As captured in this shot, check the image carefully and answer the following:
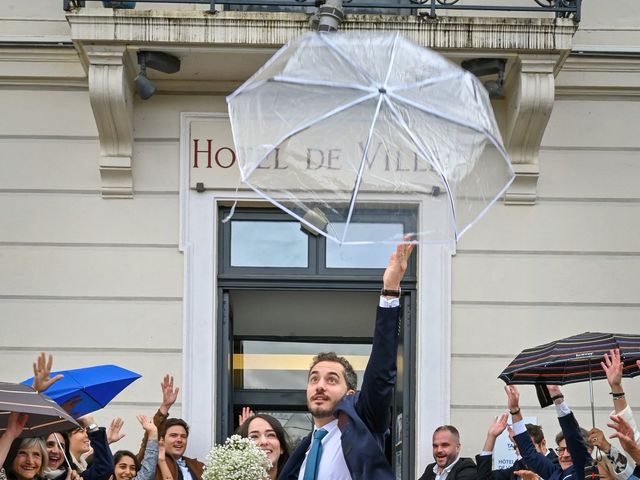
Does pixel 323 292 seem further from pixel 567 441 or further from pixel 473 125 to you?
pixel 473 125

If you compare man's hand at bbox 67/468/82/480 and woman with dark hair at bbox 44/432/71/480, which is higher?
woman with dark hair at bbox 44/432/71/480

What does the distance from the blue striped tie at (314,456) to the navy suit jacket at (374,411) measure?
0.17 meters

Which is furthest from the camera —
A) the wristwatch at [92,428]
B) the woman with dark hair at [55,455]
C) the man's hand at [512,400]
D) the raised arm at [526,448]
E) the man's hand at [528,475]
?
the man's hand at [512,400]

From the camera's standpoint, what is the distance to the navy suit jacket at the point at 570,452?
9688 mm

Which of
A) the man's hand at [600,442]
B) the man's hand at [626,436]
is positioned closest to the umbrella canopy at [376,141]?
the man's hand at [626,436]

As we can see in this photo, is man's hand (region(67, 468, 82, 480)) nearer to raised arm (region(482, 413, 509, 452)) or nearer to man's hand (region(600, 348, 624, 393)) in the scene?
man's hand (region(600, 348, 624, 393))

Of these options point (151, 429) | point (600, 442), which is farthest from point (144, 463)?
point (600, 442)

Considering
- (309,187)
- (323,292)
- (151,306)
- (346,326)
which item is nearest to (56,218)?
(151,306)

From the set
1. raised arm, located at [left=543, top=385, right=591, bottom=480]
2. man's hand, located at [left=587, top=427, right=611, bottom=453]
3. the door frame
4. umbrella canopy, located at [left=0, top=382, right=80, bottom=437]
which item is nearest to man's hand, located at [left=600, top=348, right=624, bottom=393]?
man's hand, located at [left=587, top=427, right=611, bottom=453]

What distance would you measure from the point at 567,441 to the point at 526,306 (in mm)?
3380

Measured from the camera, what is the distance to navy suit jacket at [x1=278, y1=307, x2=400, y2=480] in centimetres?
664

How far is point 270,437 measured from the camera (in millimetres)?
8352

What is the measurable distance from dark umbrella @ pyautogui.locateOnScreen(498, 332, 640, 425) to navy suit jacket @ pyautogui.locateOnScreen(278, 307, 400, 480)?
11.6 feet

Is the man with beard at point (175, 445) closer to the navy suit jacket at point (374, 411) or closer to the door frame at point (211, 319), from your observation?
the door frame at point (211, 319)
